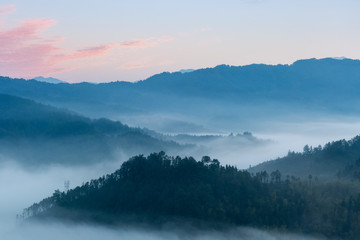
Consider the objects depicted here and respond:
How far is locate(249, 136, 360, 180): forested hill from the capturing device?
98.1 meters

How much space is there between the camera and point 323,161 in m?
106

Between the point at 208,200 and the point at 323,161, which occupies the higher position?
the point at 323,161

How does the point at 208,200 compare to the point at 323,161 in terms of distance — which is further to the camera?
the point at 323,161

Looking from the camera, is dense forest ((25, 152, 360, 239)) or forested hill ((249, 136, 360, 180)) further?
forested hill ((249, 136, 360, 180))

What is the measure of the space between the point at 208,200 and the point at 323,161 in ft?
144

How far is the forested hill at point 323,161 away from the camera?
9812 cm

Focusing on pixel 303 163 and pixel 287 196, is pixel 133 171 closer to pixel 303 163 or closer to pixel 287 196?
pixel 287 196

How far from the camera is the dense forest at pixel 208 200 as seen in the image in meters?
64.9

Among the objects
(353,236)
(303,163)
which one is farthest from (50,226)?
(303,163)

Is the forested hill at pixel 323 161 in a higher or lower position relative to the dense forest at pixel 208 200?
higher

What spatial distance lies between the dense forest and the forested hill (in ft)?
77.3

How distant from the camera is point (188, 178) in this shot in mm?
73312

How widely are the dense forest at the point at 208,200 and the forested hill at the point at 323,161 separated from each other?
928 inches

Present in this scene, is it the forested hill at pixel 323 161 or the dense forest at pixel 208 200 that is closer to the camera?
the dense forest at pixel 208 200
